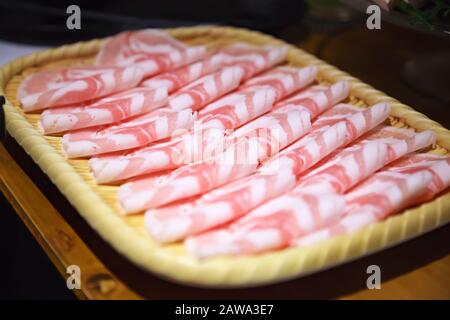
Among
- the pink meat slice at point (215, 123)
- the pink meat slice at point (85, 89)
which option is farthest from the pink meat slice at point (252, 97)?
the pink meat slice at point (85, 89)

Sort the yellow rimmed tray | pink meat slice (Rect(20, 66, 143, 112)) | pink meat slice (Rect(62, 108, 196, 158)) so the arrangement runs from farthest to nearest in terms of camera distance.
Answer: pink meat slice (Rect(20, 66, 143, 112)) < pink meat slice (Rect(62, 108, 196, 158)) < the yellow rimmed tray

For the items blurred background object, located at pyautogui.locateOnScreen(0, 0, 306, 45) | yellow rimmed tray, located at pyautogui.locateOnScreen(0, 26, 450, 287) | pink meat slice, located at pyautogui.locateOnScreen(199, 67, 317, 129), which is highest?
blurred background object, located at pyautogui.locateOnScreen(0, 0, 306, 45)

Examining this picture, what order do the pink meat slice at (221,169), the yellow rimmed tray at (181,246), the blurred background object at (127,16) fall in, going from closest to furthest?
the yellow rimmed tray at (181,246) → the pink meat slice at (221,169) → the blurred background object at (127,16)

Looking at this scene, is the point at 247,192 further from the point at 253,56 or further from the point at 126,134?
the point at 253,56

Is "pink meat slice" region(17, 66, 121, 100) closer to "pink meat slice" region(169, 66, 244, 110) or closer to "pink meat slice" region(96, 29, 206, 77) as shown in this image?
"pink meat slice" region(96, 29, 206, 77)

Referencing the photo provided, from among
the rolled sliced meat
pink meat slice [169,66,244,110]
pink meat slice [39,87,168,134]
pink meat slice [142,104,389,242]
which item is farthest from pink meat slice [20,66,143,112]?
pink meat slice [142,104,389,242]

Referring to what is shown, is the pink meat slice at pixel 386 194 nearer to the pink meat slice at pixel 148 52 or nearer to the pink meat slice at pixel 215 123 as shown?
the pink meat slice at pixel 215 123

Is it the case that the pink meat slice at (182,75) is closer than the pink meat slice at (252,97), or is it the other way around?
the pink meat slice at (252,97)

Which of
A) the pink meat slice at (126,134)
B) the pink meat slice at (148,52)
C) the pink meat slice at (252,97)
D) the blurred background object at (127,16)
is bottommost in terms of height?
the pink meat slice at (126,134)
